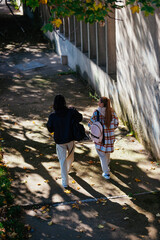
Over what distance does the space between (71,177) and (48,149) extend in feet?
5.54

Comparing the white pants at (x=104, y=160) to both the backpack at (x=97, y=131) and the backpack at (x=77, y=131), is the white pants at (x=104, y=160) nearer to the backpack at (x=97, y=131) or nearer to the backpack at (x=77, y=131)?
the backpack at (x=97, y=131)

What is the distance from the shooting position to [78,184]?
25.2 feet

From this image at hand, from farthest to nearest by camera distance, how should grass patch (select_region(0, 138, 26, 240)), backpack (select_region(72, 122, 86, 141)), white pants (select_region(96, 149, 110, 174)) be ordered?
white pants (select_region(96, 149, 110, 174)) → backpack (select_region(72, 122, 86, 141)) → grass patch (select_region(0, 138, 26, 240))

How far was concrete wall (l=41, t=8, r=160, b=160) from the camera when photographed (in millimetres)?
8016

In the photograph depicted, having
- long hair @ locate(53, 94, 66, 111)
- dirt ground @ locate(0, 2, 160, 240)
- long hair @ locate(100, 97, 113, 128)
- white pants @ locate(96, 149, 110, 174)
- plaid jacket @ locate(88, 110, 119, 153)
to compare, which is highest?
long hair @ locate(53, 94, 66, 111)

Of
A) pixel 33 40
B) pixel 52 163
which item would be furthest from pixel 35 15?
pixel 52 163

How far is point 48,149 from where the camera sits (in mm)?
9469

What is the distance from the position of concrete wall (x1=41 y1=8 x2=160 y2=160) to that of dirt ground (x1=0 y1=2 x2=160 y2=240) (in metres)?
0.62

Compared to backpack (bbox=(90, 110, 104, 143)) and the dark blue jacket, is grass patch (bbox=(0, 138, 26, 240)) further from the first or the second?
backpack (bbox=(90, 110, 104, 143))

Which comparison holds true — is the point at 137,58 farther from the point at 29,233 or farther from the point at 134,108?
the point at 29,233

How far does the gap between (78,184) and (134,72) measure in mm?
3288

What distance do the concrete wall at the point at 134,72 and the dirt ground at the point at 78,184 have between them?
0.62 metres

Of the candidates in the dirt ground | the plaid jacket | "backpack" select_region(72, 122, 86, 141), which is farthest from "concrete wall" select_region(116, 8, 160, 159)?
"backpack" select_region(72, 122, 86, 141)

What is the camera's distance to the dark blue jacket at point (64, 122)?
23.0ft
